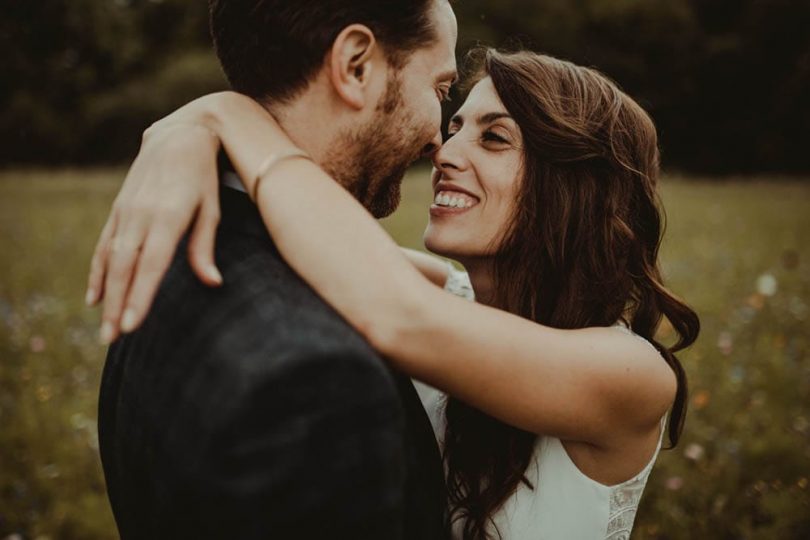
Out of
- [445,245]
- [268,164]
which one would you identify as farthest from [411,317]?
[445,245]

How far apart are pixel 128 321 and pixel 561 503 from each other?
4.98 feet

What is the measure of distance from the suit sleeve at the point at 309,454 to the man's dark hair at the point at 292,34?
0.91 meters

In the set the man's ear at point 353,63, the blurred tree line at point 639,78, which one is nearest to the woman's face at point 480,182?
the man's ear at point 353,63

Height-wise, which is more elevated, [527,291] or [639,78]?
[527,291]

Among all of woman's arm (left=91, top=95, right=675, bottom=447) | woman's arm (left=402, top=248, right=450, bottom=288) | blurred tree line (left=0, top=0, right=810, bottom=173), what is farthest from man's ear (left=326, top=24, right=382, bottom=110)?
blurred tree line (left=0, top=0, right=810, bottom=173)

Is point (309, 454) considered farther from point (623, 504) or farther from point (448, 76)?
point (623, 504)

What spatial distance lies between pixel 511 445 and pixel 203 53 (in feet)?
124

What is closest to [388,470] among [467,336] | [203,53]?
[467,336]

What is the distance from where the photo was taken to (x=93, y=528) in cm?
328

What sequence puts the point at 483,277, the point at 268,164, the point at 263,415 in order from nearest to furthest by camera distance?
the point at 263,415 → the point at 268,164 → the point at 483,277

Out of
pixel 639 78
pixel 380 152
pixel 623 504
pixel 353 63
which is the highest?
pixel 353 63

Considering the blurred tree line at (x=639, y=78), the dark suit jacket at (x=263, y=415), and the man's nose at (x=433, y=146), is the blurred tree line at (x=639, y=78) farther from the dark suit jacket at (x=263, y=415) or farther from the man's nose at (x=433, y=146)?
the dark suit jacket at (x=263, y=415)

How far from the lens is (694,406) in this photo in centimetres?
421

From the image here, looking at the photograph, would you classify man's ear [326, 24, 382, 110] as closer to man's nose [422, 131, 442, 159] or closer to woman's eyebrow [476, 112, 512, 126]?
man's nose [422, 131, 442, 159]
